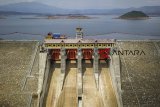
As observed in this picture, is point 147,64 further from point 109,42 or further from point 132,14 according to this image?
point 132,14

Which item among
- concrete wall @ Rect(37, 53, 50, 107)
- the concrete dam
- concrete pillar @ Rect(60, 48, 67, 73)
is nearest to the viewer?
concrete wall @ Rect(37, 53, 50, 107)

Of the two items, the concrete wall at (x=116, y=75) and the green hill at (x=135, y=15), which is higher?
the green hill at (x=135, y=15)

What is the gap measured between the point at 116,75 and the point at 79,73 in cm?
487

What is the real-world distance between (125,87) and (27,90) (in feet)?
36.7

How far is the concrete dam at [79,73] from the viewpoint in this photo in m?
26.8

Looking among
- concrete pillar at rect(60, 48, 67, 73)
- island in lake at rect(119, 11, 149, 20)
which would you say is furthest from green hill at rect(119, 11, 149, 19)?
concrete pillar at rect(60, 48, 67, 73)

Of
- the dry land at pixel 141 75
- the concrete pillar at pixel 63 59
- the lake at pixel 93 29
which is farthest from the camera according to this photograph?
the lake at pixel 93 29

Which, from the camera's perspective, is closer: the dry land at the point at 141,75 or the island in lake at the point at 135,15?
the dry land at the point at 141,75

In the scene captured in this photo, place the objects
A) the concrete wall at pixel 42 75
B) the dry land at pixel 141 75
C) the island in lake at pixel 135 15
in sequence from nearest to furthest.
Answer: the dry land at pixel 141 75 → the concrete wall at pixel 42 75 → the island in lake at pixel 135 15

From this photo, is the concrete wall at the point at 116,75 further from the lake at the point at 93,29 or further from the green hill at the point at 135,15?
the green hill at the point at 135,15

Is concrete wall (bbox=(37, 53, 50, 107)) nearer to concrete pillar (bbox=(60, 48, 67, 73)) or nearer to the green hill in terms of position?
concrete pillar (bbox=(60, 48, 67, 73))

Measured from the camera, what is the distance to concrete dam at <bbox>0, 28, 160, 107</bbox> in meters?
26.8

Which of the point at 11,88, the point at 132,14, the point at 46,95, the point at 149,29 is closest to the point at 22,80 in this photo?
the point at 11,88

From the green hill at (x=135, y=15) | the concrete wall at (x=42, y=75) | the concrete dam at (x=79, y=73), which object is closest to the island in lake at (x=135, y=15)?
the green hill at (x=135, y=15)
